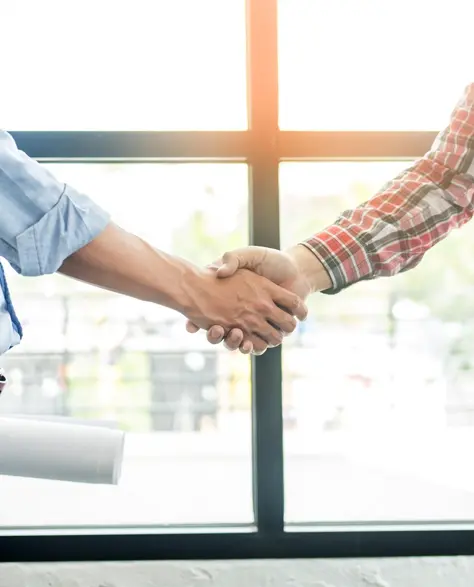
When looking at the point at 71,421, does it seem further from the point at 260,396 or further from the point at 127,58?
the point at 127,58

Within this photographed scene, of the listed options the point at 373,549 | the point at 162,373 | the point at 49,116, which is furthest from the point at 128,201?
the point at 373,549

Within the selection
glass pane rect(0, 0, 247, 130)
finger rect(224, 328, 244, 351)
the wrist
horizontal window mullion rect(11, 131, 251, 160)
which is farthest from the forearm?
glass pane rect(0, 0, 247, 130)

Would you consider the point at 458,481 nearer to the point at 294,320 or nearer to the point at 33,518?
the point at 294,320

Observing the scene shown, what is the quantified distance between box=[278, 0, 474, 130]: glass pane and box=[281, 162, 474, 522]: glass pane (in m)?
0.15

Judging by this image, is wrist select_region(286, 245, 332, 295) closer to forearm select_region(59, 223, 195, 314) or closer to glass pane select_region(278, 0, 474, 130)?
forearm select_region(59, 223, 195, 314)

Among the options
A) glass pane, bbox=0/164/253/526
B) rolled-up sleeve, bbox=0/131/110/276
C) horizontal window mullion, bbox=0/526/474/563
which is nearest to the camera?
rolled-up sleeve, bbox=0/131/110/276

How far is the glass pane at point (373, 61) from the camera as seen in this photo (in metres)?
1.86

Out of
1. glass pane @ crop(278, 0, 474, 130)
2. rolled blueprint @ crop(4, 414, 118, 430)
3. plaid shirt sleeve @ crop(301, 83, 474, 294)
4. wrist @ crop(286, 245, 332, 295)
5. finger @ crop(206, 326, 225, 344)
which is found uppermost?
glass pane @ crop(278, 0, 474, 130)

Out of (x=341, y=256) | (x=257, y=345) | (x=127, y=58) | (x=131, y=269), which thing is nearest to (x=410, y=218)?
(x=341, y=256)

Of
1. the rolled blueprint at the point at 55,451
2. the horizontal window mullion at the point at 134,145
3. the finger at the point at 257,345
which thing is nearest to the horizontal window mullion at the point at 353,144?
the horizontal window mullion at the point at 134,145

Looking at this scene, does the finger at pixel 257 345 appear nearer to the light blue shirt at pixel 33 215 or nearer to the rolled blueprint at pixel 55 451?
the rolled blueprint at pixel 55 451

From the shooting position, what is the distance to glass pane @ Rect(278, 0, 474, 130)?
1855 mm

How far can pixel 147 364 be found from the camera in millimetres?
1831

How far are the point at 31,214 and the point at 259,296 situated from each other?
2.27 feet
